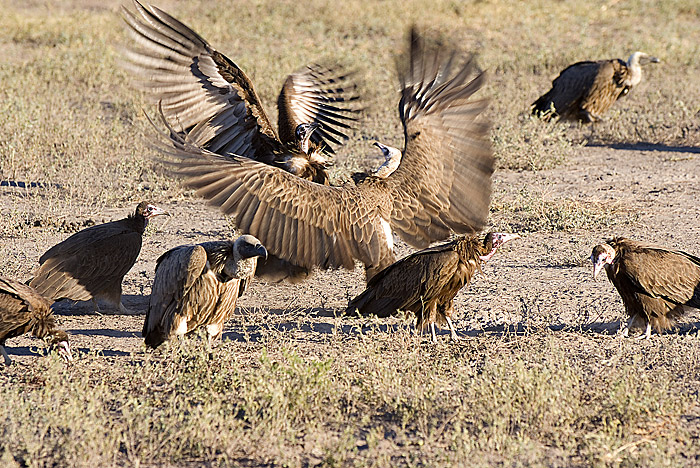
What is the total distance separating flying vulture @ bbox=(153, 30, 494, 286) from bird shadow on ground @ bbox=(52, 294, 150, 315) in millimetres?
1256

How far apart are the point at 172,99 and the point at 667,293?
4.00m

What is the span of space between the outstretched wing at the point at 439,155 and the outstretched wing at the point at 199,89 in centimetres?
134

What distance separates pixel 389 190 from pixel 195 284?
1.46 metres

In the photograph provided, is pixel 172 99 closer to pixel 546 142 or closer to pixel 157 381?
pixel 157 381

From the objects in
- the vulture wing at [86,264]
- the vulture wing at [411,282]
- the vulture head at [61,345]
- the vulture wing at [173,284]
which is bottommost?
the vulture head at [61,345]

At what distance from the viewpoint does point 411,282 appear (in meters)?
5.66

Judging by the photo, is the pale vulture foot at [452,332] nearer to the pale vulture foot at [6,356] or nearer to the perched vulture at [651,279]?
the perched vulture at [651,279]

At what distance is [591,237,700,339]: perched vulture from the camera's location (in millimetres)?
5699

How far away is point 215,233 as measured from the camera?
8.05 m

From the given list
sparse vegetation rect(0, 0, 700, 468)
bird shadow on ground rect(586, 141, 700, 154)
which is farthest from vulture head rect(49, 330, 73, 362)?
bird shadow on ground rect(586, 141, 700, 154)

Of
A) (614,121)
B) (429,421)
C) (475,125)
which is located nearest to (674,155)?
(614,121)

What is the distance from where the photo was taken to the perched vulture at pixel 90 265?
5.99 meters

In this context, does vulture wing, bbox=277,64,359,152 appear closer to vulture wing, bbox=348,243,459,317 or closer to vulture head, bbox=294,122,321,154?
vulture head, bbox=294,122,321,154

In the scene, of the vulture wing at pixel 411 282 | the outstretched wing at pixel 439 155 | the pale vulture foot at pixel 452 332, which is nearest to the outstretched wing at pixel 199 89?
the outstretched wing at pixel 439 155
